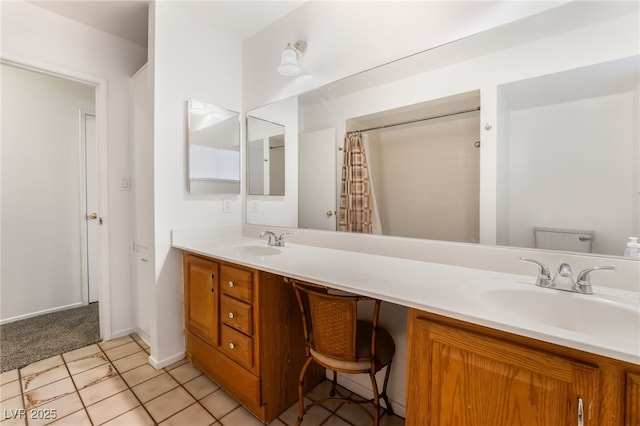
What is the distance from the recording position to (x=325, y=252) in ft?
5.30

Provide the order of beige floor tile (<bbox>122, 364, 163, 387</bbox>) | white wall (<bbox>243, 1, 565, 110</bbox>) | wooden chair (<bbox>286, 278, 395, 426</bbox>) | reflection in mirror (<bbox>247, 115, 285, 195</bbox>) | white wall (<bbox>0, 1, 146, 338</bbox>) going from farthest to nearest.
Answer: reflection in mirror (<bbox>247, 115, 285, 195</bbox>), white wall (<bbox>0, 1, 146, 338</bbox>), beige floor tile (<bbox>122, 364, 163, 387</bbox>), white wall (<bbox>243, 1, 565, 110</bbox>), wooden chair (<bbox>286, 278, 395, 426</bbox>)

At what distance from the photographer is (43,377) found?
1.70 metres

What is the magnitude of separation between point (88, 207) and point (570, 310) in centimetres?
378

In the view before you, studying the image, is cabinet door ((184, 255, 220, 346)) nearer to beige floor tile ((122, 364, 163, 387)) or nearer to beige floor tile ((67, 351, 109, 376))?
beige floor tile ((122, 364, 163, 387))

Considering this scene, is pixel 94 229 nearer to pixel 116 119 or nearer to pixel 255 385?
pixel 116 119

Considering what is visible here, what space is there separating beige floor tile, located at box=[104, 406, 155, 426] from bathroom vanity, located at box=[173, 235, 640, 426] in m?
0.46

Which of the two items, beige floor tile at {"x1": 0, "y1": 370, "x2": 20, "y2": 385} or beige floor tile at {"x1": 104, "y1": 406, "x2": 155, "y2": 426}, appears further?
beige floor tile at {"x1": 0, "y1": 370, "x2": 20, "y2": 385}

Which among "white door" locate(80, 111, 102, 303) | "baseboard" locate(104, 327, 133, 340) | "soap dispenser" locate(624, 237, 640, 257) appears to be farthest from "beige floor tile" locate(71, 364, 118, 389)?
"soap dispenser" locate(624, 237, 640, 257)

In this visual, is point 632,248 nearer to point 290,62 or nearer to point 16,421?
point 290,62

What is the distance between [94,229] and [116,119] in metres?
1.38

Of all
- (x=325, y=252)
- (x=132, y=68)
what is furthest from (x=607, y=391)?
(x=132, y=68)

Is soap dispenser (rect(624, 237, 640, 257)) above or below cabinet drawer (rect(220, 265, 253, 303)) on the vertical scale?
above

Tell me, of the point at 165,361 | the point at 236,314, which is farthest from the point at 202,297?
the point at 165,361

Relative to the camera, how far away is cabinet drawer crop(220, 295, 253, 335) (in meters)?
1.37
